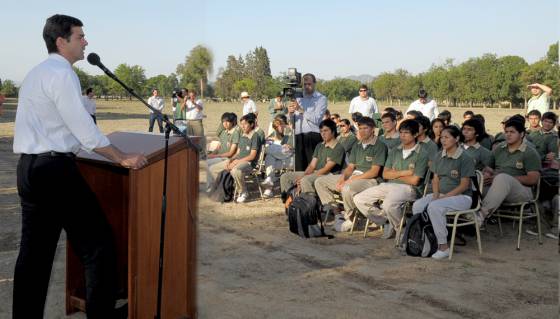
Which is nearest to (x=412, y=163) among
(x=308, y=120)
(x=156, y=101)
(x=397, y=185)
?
(x=397, y=185)

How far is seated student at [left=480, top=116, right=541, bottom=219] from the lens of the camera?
226 inches

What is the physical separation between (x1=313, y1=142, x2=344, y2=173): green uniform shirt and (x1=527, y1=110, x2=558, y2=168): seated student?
101 inches

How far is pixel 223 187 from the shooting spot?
26.7ft

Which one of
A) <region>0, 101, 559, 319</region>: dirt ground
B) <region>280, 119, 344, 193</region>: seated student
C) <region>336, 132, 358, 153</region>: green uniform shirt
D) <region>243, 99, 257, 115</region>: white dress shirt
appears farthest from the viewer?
<region>243, 99, 257, 115</region>: white dress shirt

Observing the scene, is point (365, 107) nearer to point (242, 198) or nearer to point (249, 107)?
point (249, 107)

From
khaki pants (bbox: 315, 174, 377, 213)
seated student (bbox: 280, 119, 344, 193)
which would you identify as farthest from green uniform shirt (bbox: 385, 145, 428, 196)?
seated student (bbox: 280, 119, 344, 193)

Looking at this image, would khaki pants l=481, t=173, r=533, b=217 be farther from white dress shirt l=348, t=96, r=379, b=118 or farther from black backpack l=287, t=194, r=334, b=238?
white dress shirt l=348, t=96, r=379, b=118

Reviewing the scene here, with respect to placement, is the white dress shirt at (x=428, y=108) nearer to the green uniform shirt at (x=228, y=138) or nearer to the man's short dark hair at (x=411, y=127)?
the green uniform shirt at (x=228, y=138)

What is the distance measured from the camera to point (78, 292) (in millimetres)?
3777

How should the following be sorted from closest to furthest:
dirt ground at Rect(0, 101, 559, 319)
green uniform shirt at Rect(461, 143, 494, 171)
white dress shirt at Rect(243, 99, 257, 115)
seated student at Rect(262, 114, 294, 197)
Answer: dirt ground at Rect(0, 101, 559, 319) → green uniform shirt at Rect(461, 143, 494, 171) → seated student at Rect(262, 114, 294, 197) → white dress shirt at Rect(243, 99, 257, 115)

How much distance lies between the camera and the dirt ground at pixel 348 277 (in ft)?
12.8

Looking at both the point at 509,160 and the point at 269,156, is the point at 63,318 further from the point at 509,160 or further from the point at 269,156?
the point at 269,156

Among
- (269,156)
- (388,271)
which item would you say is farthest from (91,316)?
(269,156)

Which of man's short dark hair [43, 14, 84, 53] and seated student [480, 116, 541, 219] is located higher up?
man's short dark hair [43, 14, 84, 53]
